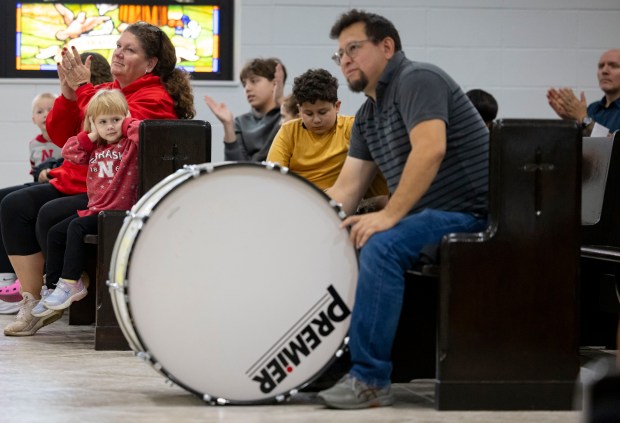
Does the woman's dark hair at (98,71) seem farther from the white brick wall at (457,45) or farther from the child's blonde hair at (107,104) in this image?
the white brick wall at (457,45)

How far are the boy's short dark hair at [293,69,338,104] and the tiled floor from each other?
119 centimetres

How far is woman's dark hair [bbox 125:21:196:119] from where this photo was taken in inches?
173

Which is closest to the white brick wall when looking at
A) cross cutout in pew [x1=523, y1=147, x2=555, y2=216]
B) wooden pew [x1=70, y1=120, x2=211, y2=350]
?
wooden pew [x1=70, y1=120, x2=211, y2=350]

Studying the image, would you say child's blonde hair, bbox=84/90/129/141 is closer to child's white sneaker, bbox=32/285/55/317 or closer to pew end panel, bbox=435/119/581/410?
child's white sneaker, bbox=32/285/55/317

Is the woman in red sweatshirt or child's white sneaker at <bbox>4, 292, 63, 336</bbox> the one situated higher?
the woman in red sweatshirt

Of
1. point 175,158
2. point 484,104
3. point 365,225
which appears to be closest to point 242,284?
point 365,225

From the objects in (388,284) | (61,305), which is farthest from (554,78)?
(388,284)

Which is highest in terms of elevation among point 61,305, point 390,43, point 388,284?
point 390,43

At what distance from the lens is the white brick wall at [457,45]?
704cm

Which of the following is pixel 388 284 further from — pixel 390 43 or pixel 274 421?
pixel 390 43

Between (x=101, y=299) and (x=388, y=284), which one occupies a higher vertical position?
(x=388, y=284)

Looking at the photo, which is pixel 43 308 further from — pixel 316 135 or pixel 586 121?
pixel 586 121

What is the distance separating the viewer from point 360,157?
3217 mm

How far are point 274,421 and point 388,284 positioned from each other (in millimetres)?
472
